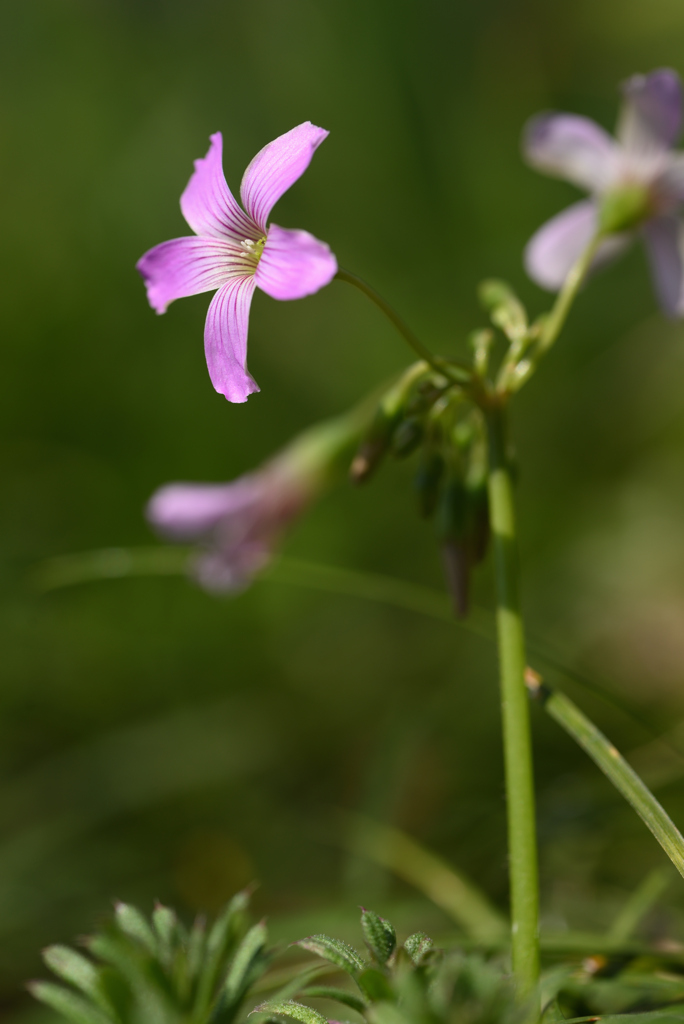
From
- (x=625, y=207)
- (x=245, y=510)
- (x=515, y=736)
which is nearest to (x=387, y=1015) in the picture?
(x=515, y=736)

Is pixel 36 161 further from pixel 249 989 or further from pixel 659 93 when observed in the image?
pixel 249 989

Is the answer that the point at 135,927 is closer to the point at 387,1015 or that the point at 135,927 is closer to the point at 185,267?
the point at 387,1015

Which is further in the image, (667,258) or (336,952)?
(667,258)

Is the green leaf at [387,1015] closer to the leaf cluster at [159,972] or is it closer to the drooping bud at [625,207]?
the leaf cluster at [159,972]

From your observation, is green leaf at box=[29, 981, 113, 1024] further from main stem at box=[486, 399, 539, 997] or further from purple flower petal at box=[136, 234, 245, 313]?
purple flower petal at box=[136, 234, 245, 313]

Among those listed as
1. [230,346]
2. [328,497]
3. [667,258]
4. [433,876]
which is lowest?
[433,876]

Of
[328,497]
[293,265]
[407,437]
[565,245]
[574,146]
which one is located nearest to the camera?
[293,265]
